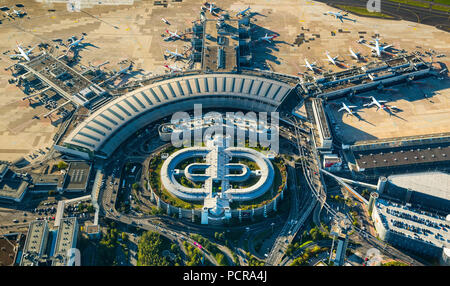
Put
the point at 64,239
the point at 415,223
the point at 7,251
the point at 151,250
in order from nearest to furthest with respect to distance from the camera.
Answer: the point at 64,239 → the point at 7,251 → the point at 151,250 → the point at 415,223

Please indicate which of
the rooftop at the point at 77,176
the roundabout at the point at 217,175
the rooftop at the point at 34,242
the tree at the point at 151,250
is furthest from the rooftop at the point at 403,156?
the rooftop at the point at 34,242

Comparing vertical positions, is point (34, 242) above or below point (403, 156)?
below

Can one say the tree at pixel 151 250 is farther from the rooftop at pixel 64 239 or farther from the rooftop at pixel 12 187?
the rooftop at pixel 12 187

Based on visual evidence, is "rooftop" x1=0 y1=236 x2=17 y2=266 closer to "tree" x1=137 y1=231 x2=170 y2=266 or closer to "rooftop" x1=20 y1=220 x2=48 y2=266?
"rooftop" x1=20 y1=220 x2=48 y2=266

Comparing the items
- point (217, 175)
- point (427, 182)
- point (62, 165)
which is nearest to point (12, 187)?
point (62, 165)

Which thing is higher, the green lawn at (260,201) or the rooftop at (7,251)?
the green lawn at (260,201)

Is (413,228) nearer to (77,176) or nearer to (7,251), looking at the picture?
(77,176)

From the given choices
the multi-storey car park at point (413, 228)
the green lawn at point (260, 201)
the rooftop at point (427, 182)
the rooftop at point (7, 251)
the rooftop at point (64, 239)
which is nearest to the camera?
the rooftop at point (64, 239)

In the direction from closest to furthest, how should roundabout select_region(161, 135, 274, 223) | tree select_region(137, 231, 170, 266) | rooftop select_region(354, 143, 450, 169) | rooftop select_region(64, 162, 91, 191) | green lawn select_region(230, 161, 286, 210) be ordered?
1. tree select_region(137, 231, 170, 266)
2. green lawn select_region(230, 161, 286, 210)
3. roundabout select_region(161, 135, 274, 223)
4. rooftop select_region(64, 162, 91, 191)
5. rooftop select_region(354, 143, 450, 169)

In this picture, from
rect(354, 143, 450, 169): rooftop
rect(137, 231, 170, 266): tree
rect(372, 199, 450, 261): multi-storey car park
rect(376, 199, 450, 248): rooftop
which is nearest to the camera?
rect(137, 231, 170, 266): tree

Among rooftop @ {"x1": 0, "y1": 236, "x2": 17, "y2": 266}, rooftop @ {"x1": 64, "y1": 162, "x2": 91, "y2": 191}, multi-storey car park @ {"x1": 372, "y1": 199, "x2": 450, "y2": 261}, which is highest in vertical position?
rooftop @ {"x1": 64, "y1": 162, "x2": 91, "y2": 191}

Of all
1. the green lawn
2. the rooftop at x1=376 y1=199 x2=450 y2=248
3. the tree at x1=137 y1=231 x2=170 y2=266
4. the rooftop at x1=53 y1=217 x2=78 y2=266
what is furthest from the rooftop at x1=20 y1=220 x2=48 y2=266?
the rooftop at x1=376 y1=199 x2=450 y2=248
